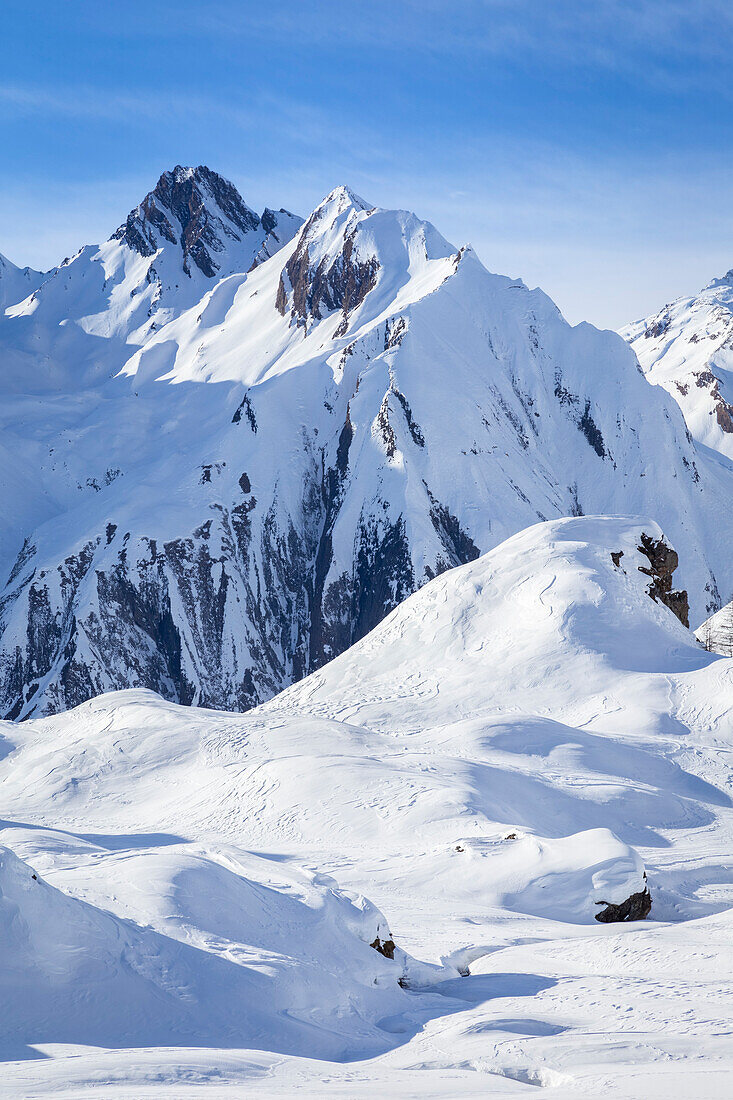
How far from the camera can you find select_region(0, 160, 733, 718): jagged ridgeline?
101812mm

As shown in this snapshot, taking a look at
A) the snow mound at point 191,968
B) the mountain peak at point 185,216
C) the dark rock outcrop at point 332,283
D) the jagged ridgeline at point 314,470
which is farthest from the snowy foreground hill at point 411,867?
the mountain peak at point 185,216

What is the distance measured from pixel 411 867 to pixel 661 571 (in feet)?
67.9

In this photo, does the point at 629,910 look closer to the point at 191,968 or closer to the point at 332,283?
the point at 191,968

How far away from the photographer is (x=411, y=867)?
17141mm

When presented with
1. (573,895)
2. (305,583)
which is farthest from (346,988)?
(305,583)

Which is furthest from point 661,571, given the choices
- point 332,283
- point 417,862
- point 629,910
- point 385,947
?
point 332,283

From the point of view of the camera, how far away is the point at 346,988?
11141 mm

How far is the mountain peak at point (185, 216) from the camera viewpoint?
193750 mm

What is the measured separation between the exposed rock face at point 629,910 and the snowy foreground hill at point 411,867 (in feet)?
0.39

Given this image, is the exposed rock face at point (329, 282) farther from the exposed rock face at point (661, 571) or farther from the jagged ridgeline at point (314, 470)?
the exposed rock face at point (661, 571)

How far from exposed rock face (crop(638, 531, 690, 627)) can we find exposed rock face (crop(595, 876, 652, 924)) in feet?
64.1

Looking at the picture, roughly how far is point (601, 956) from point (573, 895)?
3.37 meters

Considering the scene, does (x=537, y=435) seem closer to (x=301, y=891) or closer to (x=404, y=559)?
(x=404, y=559)

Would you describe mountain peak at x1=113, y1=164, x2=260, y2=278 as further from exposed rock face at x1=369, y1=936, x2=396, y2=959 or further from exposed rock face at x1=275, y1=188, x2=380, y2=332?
exposed rock face at x1=369, y1=936, x2=396, y2=959
